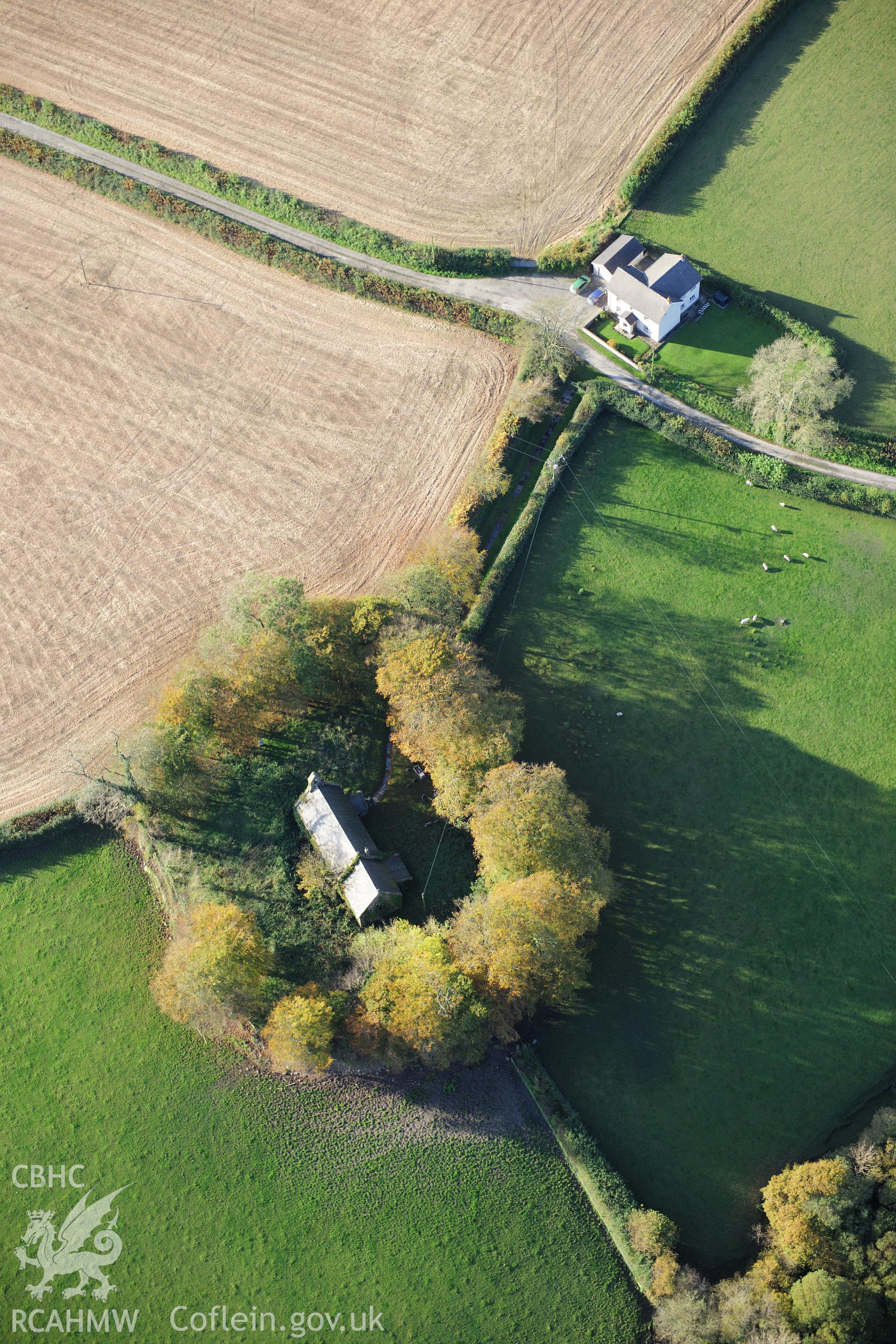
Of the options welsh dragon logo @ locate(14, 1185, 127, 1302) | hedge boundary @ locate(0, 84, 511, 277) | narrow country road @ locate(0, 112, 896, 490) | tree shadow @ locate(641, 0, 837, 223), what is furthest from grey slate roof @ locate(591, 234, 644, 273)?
welsh dragon logo @ locate(14, 1185, 127, 1302)

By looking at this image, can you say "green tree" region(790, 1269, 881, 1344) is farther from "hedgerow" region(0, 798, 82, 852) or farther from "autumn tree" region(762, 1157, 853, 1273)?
"hedgerow" region(0, 798, 82, 852)

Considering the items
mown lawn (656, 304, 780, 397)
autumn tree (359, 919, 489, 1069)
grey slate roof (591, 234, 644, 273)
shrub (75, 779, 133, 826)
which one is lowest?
shrub (75, 779, 133, 826)

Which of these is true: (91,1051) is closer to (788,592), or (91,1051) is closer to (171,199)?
(788,592)

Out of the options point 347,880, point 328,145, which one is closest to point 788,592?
point 347,880

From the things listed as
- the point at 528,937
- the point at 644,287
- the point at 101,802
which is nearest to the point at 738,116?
the point at 644,287

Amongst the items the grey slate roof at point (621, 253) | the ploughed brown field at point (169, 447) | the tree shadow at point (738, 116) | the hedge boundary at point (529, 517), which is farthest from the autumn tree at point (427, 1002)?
the tree shadow at point (738, 116)

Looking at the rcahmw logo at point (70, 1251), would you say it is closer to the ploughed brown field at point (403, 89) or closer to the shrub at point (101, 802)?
the shrub at point (101, 802)
